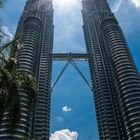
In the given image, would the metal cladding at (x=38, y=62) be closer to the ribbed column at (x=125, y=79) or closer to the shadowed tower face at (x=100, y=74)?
the shadowed tower face at (x=100, y=74)

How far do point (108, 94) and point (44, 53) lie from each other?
4547 centimetres

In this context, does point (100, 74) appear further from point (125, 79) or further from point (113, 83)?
point (125, 79)

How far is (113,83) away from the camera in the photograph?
15212 cm

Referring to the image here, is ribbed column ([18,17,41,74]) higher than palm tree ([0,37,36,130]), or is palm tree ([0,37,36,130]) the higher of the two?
ribbed column ([18,17,41,74])

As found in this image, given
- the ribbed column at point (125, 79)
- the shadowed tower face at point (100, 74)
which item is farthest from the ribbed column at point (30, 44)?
the ribbed column at point (125, 79)

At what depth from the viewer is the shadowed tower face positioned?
127988 mm

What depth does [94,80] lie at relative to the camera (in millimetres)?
164375

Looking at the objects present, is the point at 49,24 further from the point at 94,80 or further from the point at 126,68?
the point at 126,68

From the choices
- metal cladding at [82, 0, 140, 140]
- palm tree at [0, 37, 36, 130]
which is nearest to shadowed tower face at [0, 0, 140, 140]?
metal cladding at [82, 0, 140, 140]

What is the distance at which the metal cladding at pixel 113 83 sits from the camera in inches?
5039

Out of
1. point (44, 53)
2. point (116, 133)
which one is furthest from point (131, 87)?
point (44, 53)

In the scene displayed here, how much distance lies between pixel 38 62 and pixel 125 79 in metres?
51.5

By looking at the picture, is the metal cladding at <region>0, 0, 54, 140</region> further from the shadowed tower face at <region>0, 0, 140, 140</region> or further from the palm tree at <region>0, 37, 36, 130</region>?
the palm tree at <region>0, 37, 36, 130</region>

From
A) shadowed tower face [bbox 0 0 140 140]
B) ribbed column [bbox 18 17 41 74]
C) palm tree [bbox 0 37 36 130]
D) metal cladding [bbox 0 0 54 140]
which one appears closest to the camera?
palm tree [bbox 0 37 36 130]
